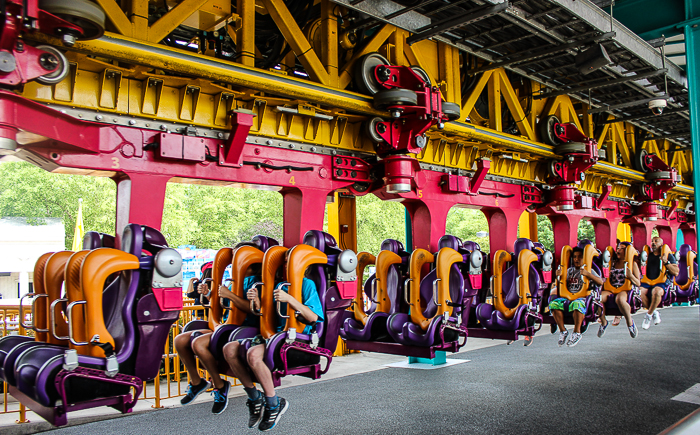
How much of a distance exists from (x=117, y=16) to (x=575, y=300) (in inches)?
273

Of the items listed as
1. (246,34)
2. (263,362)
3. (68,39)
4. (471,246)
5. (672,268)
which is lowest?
(263,362)

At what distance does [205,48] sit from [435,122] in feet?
8.04

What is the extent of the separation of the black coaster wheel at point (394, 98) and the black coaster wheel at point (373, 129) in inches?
7.8

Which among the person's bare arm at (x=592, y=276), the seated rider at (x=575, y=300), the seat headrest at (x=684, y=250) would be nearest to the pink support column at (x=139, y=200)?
the seated rider at (x=575, y=300)

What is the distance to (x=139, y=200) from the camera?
13.4 feet

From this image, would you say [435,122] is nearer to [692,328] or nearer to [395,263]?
[395,263]

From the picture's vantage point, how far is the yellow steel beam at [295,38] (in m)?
4.91

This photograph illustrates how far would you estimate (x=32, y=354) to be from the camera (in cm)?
339

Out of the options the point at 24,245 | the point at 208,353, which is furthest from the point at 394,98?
the point at 24,245

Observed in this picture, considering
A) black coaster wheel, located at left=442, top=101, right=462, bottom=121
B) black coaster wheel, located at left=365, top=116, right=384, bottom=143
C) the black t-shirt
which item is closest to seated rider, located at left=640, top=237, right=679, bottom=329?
the black t-shirt

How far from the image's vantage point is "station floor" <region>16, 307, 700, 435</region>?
6121 mm

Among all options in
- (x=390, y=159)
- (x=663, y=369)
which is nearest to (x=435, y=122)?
(x=390, y=159)

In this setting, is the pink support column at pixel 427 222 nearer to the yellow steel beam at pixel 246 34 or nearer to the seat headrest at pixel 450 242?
the seat headrest at pixel 450 242

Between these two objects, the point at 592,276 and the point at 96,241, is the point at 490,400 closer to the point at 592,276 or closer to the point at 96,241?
the point at 592,276
